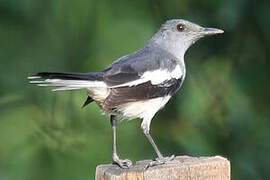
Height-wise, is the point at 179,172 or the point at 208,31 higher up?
the point at 208,31

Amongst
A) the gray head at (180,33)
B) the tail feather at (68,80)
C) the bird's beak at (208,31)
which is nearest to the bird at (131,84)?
the tail feather at (68,80)

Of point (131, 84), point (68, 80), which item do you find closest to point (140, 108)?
point (131, 84)

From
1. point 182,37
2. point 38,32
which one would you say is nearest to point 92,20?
point 38,32

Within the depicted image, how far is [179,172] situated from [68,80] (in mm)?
1046

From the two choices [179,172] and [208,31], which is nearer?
[179,172]

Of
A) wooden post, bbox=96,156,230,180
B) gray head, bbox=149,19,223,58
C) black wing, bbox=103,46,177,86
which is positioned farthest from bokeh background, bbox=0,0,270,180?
wooden post, bbox=96,156,230,180

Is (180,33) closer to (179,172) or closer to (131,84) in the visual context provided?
(131,84)

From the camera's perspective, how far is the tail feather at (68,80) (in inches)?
152

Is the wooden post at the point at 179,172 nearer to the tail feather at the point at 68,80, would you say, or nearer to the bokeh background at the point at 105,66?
the tail feather at the point at 68,80

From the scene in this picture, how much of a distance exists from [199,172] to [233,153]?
263cm

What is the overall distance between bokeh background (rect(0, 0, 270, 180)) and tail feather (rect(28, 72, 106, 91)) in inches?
42.6

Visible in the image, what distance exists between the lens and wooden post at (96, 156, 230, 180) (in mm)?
3219

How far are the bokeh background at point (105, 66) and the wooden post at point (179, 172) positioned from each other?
186cm

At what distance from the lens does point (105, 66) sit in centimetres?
522
